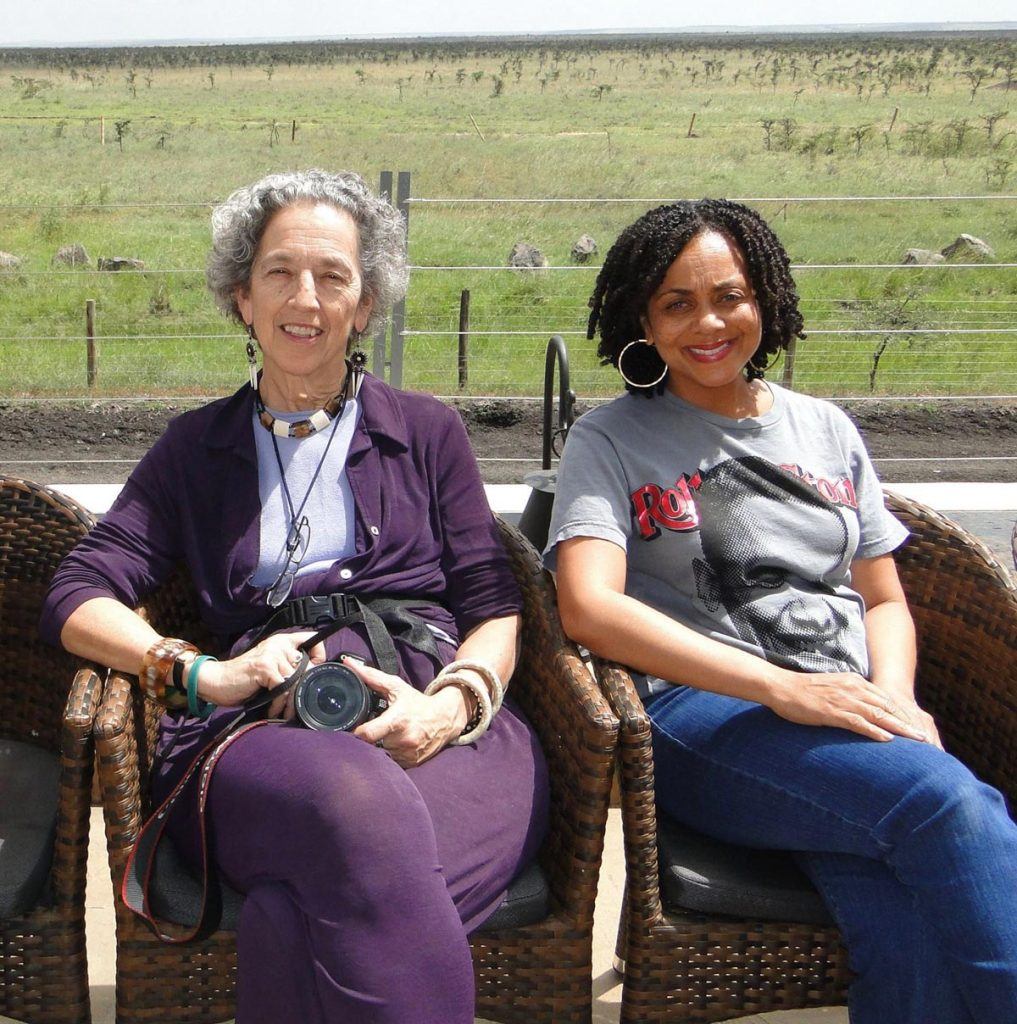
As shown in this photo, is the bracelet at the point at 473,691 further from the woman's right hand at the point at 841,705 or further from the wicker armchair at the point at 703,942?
the woman's right hand at the point at 841,705

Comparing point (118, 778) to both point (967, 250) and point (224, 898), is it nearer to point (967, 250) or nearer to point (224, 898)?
point (224, 898)

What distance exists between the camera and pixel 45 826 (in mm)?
1771

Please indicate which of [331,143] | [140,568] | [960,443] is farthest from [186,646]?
[331,143]

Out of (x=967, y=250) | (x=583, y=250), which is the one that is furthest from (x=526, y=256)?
(x=967, y=250)

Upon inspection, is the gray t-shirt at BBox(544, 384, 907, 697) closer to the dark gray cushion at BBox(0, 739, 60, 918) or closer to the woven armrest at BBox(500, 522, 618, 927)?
the woven armrest at BBox(500, 522, 618, 927)

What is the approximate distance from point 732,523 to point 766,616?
16cm

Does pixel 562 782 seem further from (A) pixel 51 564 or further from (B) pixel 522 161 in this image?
(B) pixel 522 161

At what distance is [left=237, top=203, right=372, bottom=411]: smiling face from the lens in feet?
6.73

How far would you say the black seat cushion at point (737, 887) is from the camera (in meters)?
1.70

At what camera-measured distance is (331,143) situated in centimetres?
3053

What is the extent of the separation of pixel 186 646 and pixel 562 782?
1.95ft

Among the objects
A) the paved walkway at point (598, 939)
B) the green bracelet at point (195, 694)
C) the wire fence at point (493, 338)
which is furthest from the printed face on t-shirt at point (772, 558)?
the wire fence at point (493, 338)

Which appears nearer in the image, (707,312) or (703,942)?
(703,942)

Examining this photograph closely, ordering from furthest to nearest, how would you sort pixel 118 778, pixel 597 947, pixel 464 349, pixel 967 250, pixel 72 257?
pixel 967 250 → pixel 72 257 → pixel 464 349 → pixel 597 947 → pixel 118 778
